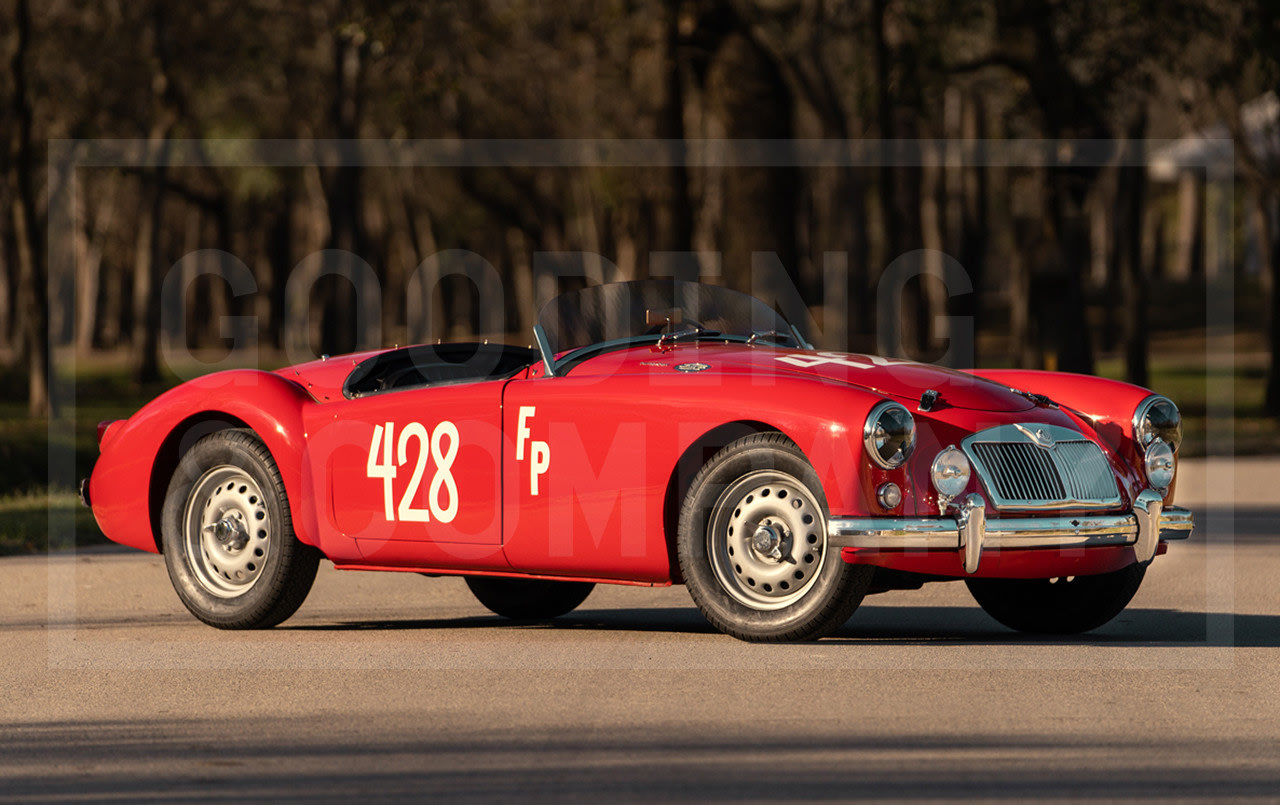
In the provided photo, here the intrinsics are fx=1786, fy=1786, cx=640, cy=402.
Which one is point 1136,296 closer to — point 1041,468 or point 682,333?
point 682,333

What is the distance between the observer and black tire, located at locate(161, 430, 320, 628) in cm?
759

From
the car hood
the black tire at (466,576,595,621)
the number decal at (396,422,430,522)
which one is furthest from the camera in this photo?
the black tire at (466,576,595,621)

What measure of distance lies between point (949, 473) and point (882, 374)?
2.13 feet

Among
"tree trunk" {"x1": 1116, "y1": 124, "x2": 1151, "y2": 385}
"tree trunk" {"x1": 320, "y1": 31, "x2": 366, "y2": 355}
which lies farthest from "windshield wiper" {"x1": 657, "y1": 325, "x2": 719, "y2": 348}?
"tree trunk" {"x1": 320, "y1": 31, "x2": 366, "y2": 355}

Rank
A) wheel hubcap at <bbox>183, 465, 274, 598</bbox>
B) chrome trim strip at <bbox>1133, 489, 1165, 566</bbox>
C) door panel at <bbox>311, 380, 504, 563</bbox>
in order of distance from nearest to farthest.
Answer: chrome trim strip at <bbox>1133, 489, 1165, 566</bbox> → door panel at <bbox>311, 380, 504, 563</bbox> → wheel hubcap at <bbox>183, 465, 274, 598</bbox>

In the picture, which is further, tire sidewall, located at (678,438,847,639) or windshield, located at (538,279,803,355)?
windshield, located at (538,279,803,355)

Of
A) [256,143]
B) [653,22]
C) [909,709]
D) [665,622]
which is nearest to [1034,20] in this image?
[653,22]

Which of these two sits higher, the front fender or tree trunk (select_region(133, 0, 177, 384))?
tree trunk (select_region(133, 0, 177, 384))

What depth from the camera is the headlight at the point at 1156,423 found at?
7328 millimetres

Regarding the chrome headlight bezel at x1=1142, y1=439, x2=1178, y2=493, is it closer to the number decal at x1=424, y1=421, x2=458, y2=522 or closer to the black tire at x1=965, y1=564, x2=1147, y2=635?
the black tire at x1=965, y1=564, x2=1147, y2=635

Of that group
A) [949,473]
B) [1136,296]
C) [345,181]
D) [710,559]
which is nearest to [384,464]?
[710,559]

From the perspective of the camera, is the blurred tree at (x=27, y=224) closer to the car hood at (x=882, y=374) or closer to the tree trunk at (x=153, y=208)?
the tree trunk at (x=153, y=208)

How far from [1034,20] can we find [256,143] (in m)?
24.4

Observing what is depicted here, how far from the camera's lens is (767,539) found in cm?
659
